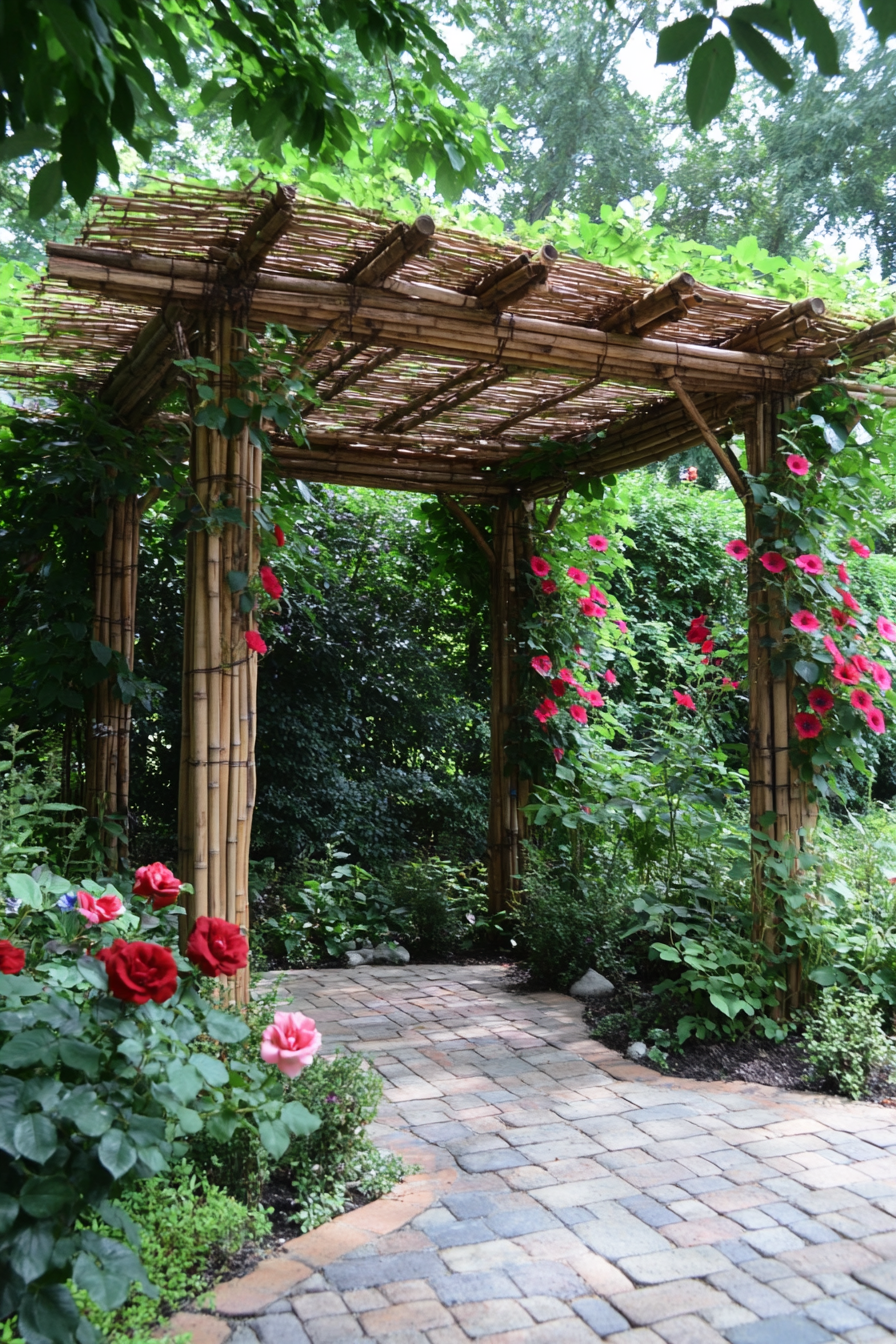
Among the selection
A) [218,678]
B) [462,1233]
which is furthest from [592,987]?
[218,678]

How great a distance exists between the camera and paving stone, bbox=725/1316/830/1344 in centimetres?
193

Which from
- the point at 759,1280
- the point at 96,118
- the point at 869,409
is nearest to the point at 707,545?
the point at 869,409

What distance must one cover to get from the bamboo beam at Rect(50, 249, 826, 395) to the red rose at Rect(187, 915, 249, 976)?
1.83 meters

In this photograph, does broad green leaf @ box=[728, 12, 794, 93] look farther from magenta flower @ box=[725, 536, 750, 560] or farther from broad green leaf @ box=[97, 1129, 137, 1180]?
magenta flower @ box=[725, 536, 750, 560]

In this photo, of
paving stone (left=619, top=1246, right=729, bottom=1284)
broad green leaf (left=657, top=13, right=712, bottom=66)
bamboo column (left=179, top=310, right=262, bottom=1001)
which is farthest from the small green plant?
broad green leaf (left=657, top=13, right=712, bottom=66)

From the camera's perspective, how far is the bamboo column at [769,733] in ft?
12.5

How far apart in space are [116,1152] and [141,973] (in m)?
0.29

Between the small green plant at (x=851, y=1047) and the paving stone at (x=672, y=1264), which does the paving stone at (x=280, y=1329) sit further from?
the small green plant at (x=851, y=1047)

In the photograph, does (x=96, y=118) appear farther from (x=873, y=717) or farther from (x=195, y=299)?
(x=873, y=717)

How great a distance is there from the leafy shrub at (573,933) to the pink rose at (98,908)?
269 cm

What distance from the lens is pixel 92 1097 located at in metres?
1.75

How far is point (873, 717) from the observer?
3787 millimetres

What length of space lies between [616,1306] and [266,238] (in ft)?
8.78

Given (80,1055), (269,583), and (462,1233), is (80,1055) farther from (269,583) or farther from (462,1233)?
(269,583)
